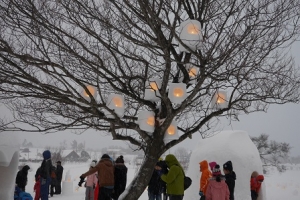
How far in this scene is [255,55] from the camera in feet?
14.9

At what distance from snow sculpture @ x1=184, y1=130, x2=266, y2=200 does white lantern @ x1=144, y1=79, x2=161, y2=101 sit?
5.83 metres

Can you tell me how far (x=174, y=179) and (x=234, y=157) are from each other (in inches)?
192

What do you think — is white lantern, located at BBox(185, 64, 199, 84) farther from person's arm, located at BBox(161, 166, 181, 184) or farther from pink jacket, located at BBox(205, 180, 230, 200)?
pink jacket, located at BBox(205, 180, 230, 200)

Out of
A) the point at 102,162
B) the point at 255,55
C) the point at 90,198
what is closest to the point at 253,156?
the point at 90,198

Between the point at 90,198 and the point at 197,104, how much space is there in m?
4.62

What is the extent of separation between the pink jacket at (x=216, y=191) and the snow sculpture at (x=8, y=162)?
3791 mm

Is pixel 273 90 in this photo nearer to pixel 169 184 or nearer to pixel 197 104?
pixel 197 104

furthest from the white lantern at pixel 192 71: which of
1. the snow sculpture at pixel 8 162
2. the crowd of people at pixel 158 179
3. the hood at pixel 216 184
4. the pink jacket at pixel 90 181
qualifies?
the pink jacket at pixel 90 181

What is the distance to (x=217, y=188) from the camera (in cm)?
547

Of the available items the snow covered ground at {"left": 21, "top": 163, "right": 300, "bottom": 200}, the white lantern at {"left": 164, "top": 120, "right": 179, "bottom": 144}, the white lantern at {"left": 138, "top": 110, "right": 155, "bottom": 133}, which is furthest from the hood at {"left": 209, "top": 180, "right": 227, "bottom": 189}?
the snow covered ground at {"left": 21, "top": 163, "right": 300, "bottom": 200}

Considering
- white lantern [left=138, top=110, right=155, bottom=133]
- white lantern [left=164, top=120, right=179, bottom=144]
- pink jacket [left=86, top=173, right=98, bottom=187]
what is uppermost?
white lantern [left=138, top=110, right=155, bottom=133]

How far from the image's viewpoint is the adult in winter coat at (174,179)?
5.74 metres

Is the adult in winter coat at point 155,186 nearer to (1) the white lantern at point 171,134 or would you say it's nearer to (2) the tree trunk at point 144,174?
(2) the tree trunk at point 144,174

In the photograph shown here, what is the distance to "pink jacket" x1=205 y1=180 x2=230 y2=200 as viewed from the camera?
17.8 feet
